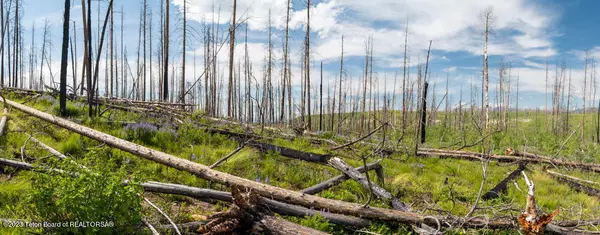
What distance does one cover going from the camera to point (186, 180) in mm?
5684

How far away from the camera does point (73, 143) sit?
6.28 metres

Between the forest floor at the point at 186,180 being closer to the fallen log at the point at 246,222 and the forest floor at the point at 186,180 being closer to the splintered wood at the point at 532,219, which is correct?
the splintered wood at the point at 532,219

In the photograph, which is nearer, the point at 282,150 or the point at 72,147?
the point at 72,147

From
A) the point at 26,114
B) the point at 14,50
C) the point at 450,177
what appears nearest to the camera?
the point at 26,114

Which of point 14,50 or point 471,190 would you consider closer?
point 471,190

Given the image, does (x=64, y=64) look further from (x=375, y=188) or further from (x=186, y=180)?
(x=375, y=188)

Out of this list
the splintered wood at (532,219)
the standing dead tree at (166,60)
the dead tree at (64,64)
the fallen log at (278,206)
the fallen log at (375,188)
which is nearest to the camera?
the splintered wood at (532,219)

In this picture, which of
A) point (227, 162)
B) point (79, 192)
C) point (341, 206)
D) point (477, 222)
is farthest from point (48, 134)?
point (477, 222)

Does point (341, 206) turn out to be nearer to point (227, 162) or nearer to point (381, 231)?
point (381, 231)

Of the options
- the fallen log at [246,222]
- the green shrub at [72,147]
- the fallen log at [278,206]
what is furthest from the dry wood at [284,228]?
the green shrub at [72,147]

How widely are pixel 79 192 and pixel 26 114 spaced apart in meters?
7.39

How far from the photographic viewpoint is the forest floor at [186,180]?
310 cm

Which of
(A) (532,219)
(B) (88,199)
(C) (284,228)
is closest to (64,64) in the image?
(B) (88,199)

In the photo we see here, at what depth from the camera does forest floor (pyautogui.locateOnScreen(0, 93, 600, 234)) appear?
310 cm
